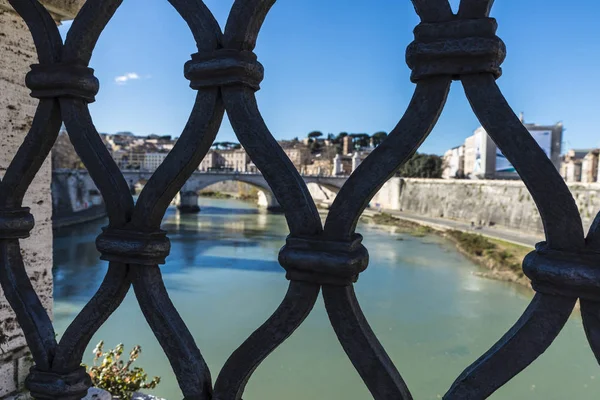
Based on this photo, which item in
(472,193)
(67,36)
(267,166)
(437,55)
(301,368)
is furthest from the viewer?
(472,193)

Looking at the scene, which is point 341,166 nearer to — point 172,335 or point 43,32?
point 43,32

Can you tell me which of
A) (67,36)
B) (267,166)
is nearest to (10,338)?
(67,36)

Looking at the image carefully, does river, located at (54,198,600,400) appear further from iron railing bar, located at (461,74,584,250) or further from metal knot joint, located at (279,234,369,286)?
iron railing bar, located at (461,74,584,250)

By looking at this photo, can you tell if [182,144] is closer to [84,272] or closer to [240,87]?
[240,87]

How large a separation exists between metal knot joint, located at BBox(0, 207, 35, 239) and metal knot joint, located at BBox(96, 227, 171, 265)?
25cm

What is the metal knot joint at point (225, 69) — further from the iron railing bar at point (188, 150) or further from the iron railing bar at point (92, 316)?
the iron railing bar at point (92, 316)

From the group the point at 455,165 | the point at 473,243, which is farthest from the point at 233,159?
the point at 473,243

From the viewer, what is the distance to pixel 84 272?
1574 centimetres

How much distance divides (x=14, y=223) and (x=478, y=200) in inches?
1236

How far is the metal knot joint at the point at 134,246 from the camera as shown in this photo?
0.85 meters

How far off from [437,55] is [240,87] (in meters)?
0.31

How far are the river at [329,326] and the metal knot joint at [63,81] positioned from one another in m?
6.88

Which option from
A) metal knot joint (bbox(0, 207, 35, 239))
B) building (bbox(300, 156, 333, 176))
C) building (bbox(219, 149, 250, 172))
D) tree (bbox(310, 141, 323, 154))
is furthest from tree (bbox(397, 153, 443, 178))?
metal knot joint (bbox(0, 207, 35, 239))

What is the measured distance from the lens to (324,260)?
713 mm
